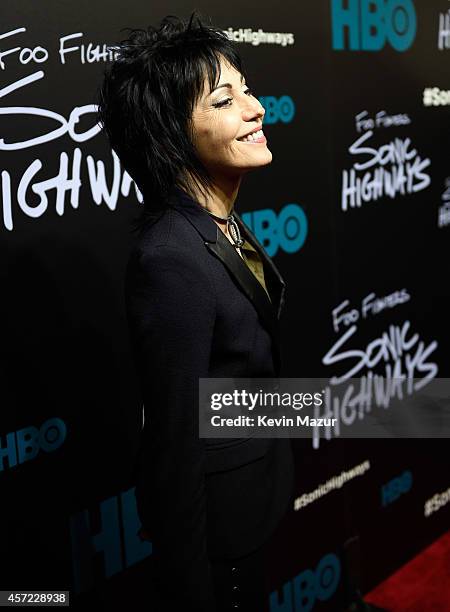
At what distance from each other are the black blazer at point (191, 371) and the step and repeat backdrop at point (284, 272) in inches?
16.4

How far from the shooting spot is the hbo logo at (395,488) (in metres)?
2.92

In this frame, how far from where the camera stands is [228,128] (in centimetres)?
145

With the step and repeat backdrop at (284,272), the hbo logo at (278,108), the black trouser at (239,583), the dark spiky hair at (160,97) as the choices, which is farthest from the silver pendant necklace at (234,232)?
the hbo logo at (278,108)

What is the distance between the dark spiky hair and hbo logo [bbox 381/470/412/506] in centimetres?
182

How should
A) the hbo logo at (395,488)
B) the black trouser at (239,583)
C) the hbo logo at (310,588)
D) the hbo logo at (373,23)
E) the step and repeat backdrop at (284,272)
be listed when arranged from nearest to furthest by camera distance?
the black trouser at (239,583)
the step and repeat backdrop at (284,272)
the hbo logo at (373,23)
the hbo logo at (310,588)
the hbo logo at (395,488)

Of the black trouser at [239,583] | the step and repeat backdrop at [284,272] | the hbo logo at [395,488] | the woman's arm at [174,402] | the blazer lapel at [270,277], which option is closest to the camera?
the woman's arm at [174,402]

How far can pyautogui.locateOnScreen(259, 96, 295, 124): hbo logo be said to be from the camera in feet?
7.41

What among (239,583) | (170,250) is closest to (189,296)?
(170,250)

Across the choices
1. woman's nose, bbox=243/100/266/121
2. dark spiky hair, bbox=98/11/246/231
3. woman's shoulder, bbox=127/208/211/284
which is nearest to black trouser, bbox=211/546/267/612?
woman's shoulder, bbox=127/208/211/284

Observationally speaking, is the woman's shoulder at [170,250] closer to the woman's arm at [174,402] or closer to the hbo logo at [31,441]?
the woman's arm at [174,402]

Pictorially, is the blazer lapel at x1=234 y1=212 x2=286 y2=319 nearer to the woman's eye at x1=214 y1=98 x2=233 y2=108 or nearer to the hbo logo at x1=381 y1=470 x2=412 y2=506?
the woman's eye at x1=214 y1=98 x2=233 y2=108

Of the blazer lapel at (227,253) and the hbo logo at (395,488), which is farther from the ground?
the blazer lapel at (227,253)

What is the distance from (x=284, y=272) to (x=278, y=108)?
1.54ft

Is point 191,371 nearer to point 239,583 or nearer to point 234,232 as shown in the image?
point 234,232
